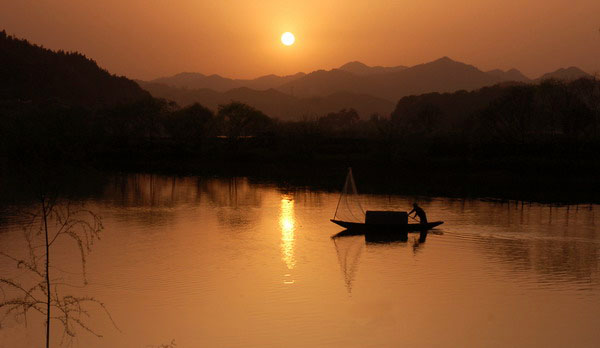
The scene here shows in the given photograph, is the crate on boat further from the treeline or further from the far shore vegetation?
the treeline

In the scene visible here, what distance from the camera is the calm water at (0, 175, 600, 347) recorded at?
20.7 metres

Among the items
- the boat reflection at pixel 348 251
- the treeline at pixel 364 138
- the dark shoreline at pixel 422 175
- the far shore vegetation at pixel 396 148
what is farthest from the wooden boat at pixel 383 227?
the treeline at pixel 364 138

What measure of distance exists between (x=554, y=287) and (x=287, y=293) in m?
11.4

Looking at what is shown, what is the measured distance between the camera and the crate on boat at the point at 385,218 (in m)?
37.1

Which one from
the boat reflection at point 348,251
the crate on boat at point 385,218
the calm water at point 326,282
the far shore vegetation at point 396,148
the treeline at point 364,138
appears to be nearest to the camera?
the calm water at point 326,282

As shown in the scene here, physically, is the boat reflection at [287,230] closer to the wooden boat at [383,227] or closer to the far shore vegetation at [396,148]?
the wooden boat at [383,227]

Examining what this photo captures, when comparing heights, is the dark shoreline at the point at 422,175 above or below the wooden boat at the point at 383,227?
above

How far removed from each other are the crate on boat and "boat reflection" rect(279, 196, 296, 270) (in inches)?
185

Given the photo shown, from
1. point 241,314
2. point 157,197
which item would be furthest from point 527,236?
point 157,197

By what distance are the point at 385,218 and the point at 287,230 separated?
6.63 m

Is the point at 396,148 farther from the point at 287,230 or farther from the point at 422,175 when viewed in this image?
the point at 287,230

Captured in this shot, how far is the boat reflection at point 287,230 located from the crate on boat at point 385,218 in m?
4.70

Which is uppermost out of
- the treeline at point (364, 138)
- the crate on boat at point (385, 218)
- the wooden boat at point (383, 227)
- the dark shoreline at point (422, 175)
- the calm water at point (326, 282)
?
the treeline at point (364, 138)

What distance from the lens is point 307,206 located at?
52469 mm
